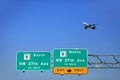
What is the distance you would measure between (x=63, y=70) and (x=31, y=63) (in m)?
2.57

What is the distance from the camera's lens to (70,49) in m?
36.8

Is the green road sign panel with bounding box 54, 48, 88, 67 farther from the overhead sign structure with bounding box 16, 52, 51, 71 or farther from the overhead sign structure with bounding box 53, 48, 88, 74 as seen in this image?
the overhead sign structure with bounding box 16, 52, 51, 71

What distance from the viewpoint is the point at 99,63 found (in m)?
41.2

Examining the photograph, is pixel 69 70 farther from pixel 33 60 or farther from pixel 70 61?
pixel 33 60

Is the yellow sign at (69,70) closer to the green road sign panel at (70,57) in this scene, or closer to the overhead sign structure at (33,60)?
the green road sign panel at (70,57)

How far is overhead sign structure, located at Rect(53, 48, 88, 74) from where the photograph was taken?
36.7 m

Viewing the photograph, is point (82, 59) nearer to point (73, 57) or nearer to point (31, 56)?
point (73, 57)

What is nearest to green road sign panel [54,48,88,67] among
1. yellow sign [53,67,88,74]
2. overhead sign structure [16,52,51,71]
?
yellow sign [53,67,88,74]

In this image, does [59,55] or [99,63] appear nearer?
[59,55]

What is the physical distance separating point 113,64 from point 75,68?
585 cm

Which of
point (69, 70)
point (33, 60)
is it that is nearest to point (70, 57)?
point (69, 70)

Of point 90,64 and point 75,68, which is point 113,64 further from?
point 75,68

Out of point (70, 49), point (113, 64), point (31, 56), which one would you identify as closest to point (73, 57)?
point (70, 49)

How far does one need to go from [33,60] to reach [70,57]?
2921mm
